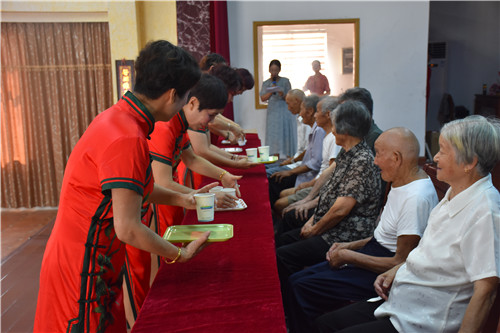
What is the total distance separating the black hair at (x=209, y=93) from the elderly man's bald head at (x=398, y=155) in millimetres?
744

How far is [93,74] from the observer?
5.99 m

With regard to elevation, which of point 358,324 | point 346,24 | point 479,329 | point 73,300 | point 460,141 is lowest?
point 358,324

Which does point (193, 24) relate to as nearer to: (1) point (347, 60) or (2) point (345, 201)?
(1) point (347, 60)

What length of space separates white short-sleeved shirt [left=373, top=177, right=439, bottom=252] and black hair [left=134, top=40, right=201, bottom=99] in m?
1.00

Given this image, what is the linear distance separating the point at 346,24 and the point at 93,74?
3.70m

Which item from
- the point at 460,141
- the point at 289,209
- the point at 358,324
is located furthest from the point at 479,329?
the point at 289,209

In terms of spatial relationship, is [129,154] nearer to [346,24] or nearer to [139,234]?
[139,234]

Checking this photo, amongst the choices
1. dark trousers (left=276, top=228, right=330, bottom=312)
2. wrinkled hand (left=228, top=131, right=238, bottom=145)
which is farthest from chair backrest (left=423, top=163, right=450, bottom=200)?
wrinkled hand (left=228, top=131, right=238, bottom=145)

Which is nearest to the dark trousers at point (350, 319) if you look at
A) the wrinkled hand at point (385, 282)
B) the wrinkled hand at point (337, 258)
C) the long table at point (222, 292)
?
the wrinkled hand at point (385, 282)

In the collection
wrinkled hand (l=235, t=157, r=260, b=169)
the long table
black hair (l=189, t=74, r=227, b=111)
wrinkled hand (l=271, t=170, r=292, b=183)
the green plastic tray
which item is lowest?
wrinkled hand (l=271, t=170, r=292, b=183)

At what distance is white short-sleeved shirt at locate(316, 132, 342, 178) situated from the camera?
10.4 ft

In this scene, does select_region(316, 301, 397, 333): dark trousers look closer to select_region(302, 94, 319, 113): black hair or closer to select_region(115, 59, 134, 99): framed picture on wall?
select_region(302, 94, 319, 113): black hair

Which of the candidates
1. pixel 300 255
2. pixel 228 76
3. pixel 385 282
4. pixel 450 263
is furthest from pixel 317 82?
pixel 450 263

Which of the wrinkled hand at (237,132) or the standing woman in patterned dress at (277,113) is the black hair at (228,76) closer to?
the wrinkled hand at (237,132)
